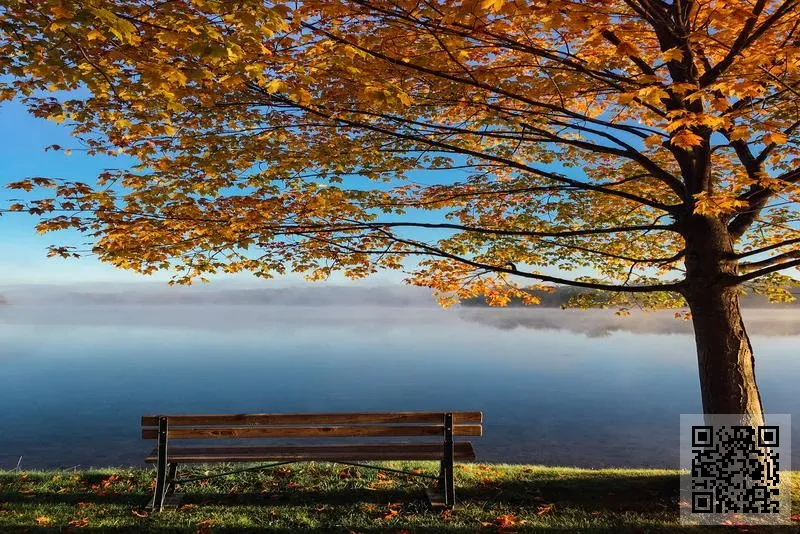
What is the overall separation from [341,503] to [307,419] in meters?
1.21

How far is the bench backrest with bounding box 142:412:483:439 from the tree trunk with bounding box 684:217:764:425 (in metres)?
3.23

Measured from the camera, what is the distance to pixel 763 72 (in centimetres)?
473

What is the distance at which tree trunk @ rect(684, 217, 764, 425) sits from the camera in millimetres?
6742

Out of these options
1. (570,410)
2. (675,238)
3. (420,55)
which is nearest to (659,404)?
(570,410)

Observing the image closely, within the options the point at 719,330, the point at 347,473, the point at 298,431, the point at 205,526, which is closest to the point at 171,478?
the point at 205,526

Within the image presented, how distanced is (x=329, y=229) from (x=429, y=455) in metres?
3.71

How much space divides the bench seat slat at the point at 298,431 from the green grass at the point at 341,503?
902 mm

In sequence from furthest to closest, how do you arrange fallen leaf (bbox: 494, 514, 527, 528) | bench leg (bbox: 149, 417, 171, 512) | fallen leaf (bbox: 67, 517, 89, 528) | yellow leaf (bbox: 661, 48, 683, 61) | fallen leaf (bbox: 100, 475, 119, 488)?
fallen leaf (bbox: 100, 475, 119, 488) → bench leg (bbox: 149, 417, 171, 512) → fallen leaf (bbox: 494, 514, 527, 528) → fallen leaf (bbox: 67, 517, 89, 528) → yellow leaf (bbox: 661, 48, 683, 61)

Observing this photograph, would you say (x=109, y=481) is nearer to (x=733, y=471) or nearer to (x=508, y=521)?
(x=508, y=521)

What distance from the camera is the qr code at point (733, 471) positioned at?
654cm

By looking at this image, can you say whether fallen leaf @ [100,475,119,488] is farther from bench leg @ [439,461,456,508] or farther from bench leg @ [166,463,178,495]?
bench leg @ [439,461,456,508]

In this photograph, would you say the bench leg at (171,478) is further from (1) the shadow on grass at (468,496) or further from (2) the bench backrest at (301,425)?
(2) the bench backrest at (301,425)

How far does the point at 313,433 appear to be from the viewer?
6.47 m

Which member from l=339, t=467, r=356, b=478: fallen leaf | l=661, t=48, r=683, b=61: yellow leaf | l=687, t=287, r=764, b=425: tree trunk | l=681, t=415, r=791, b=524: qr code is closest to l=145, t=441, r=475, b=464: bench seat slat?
l=339, t=467, r=356, b=478: fallen leaf
